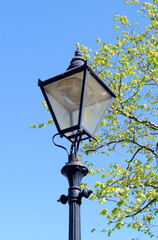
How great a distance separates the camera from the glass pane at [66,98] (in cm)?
383

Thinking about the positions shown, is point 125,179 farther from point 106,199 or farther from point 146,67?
point 146,67

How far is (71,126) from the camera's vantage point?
3814 millimetres

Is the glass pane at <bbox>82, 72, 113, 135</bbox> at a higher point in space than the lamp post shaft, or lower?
higher

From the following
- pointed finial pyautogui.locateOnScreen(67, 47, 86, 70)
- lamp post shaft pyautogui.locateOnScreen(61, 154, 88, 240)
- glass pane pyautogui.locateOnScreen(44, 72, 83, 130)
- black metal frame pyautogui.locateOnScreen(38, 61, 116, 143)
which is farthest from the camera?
pointed finial pyautogui.locateOnScreen(67, 47, 86, 70)

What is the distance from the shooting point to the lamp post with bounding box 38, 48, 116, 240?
12.2 feet

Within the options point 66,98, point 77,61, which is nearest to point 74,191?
point 66,98

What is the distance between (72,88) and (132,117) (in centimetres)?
915

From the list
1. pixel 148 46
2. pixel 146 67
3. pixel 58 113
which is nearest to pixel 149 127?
pixel 146 67

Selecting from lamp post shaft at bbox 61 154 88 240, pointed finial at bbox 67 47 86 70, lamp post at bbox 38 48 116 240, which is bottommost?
lamp post shaft at bbox 61 154 88 240

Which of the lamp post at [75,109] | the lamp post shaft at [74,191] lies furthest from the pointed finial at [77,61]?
the lamp post shaft at [74,191]

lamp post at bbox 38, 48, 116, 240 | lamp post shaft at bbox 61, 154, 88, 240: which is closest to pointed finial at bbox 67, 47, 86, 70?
lamp post at bbox 38, 48, 116, 240

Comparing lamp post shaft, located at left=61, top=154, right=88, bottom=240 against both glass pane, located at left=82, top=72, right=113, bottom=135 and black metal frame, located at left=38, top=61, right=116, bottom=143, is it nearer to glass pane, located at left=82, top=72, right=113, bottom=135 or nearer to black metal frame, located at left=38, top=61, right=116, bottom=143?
black metal frame, located at left=38, top=61, right=116, bottom=143

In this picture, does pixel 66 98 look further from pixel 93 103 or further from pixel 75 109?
pixel 93 103

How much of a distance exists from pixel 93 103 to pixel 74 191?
3.48 ft
